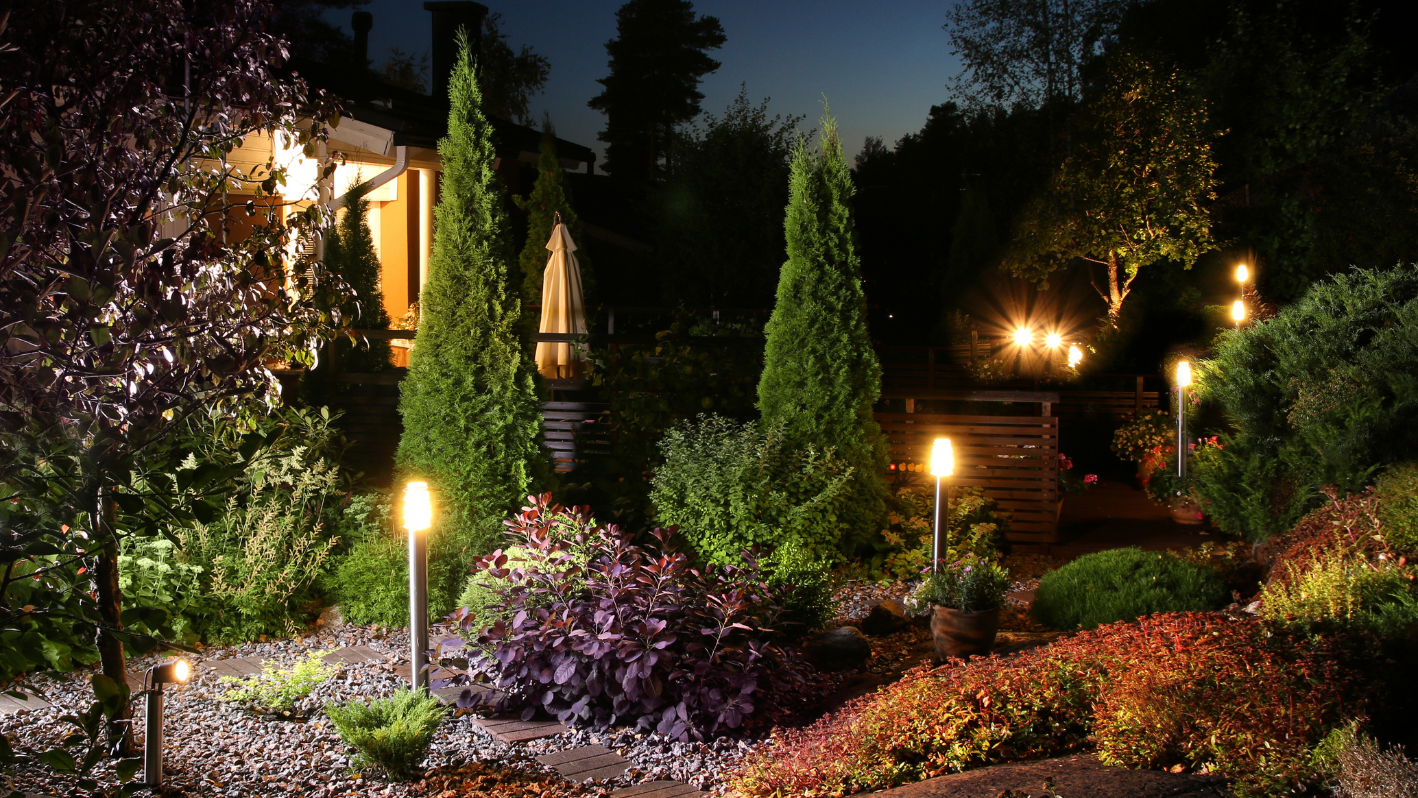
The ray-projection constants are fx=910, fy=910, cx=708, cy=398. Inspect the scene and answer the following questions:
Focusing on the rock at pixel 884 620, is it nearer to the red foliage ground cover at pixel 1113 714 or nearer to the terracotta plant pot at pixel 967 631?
the terracotta plant pot at pixel 967 631

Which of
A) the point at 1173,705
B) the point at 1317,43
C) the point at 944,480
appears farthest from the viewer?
the point at 1317,43

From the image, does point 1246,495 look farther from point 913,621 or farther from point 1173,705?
point 1173,705

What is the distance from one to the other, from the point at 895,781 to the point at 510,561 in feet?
8.50

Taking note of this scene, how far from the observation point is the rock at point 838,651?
201 inches

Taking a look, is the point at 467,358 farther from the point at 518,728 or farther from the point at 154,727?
the point at 154,727

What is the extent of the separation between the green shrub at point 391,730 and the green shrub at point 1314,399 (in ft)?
20.2

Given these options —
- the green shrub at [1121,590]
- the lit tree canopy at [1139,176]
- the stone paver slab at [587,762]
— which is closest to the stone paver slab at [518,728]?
the stone paver slab at [587,762]

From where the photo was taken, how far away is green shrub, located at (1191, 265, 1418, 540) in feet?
Result: 20.4

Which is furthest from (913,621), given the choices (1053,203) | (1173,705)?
(1053,203)

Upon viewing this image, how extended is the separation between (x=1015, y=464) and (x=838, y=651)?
3.60m

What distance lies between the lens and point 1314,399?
21.4 feet

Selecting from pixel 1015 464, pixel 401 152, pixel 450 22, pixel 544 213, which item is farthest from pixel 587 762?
pixel 450 22

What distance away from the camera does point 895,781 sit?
3.24 metres

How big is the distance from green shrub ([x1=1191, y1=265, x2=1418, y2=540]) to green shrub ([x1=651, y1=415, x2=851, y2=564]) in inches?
125
